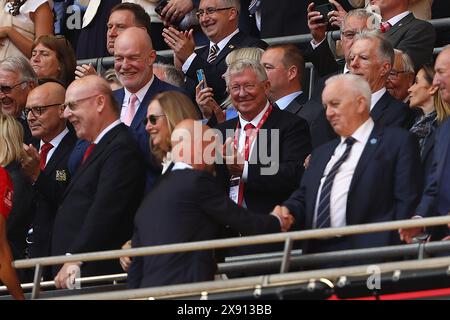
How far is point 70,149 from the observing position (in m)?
11.9

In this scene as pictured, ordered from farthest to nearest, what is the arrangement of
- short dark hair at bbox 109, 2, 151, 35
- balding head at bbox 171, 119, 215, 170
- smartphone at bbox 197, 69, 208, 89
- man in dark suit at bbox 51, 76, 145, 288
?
short dark hair at bbox 109, 2, 151, 35 < smartphone at bbox 197, 69, 208, 89 < man in dark suit at bbox 51, 76, 145, 288 < balding head at bbox 171, 119, 215, 170

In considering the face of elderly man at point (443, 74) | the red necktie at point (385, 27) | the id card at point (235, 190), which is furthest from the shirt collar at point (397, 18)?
the id card at point (235, 190)

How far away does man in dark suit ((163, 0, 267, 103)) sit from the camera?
12977 millimetres

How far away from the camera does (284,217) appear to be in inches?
383

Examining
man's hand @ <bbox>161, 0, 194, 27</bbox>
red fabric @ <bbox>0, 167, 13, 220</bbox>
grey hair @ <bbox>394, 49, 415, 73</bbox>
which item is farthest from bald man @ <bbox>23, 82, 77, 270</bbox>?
grey hair @ <bbox>394, 49, 415, 73</bbox>

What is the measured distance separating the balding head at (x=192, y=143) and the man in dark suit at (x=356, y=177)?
669mm

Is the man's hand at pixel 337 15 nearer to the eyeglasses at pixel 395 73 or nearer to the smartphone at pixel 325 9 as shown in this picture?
the smartphone at pixel 325 9

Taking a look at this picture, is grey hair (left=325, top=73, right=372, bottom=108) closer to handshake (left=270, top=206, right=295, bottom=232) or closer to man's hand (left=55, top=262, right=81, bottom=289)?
handshake (left=270, top=206, right=295, bottom=232)

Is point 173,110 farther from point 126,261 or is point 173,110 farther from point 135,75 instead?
point 135,75

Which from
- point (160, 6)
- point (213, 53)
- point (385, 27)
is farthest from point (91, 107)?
point (160, 6)

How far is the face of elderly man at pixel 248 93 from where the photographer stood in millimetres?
11266

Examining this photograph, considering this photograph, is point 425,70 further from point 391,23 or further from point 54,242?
point 54,242

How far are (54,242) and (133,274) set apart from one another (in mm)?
1346

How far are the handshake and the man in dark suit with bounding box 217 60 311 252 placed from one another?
0.93 m
